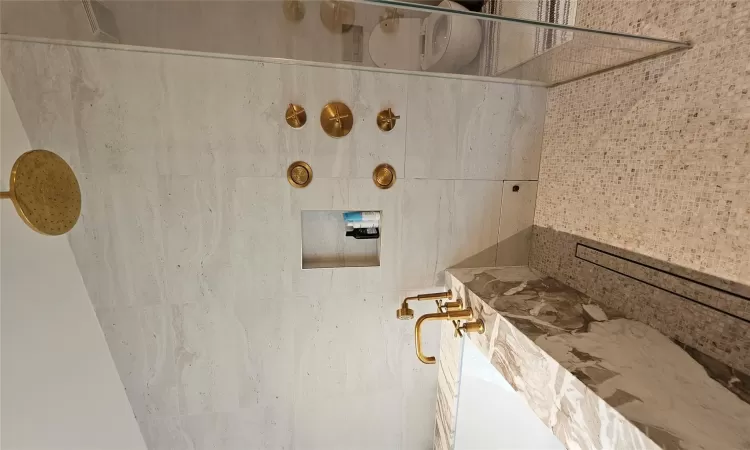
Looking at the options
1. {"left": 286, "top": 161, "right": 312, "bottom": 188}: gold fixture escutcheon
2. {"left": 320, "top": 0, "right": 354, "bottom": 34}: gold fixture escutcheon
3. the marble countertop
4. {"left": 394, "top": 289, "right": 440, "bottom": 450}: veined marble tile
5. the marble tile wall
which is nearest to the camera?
the marble countertop

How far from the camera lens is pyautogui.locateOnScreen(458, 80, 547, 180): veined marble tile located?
4.34 feet

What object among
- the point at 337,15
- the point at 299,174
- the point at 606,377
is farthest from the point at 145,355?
the point at 606,377

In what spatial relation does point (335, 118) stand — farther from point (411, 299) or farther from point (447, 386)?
point (447, 386)

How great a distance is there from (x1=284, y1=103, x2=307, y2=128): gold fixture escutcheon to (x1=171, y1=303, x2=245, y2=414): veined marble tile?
2.51 feet

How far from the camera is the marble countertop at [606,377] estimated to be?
636mm

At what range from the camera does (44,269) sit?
1045 mm

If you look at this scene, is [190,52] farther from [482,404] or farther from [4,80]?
[482,404]

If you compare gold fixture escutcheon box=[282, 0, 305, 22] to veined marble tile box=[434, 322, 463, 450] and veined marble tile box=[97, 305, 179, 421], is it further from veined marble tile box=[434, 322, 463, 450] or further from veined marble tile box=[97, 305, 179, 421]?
veined marble tile box=[434, 322, 463, 450]

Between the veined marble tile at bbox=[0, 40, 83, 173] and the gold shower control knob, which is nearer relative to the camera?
the veined marble tile at bbox=[0, 40, 83, 173]

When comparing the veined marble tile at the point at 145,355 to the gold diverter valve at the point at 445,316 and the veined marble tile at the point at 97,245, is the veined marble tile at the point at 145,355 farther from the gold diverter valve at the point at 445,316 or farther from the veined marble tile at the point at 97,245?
the gold diverter valve at the point at 445,316

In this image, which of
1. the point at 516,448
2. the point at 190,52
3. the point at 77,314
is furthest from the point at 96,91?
the point at 516,448

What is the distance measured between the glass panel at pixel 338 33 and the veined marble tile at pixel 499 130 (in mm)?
126

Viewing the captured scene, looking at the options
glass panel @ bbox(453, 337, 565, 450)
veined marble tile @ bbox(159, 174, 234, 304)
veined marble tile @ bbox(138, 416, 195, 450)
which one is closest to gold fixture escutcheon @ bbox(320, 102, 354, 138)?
veined marble tile @ bbox(159, 174, 234, 304)

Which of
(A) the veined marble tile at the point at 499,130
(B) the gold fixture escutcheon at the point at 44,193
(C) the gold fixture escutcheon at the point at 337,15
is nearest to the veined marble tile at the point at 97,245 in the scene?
(B) the gold fixture escutcheon at the point at 44,193
